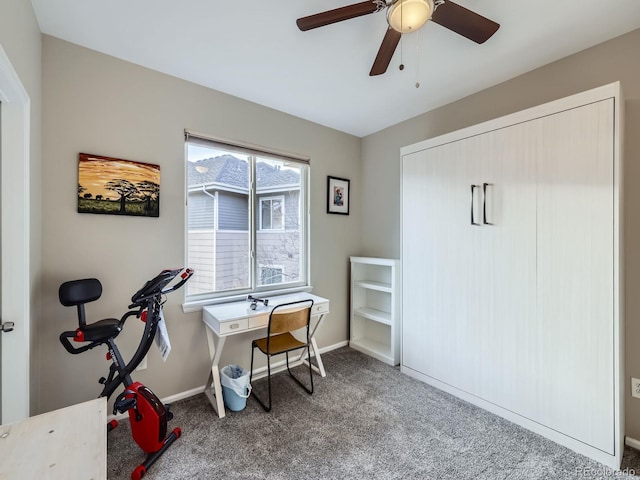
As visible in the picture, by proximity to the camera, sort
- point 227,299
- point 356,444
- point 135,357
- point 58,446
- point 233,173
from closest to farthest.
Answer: point 58,446 → point 135,357 → point 356,444 → point 227,299 → point 233,173

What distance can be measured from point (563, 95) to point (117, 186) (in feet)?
10.6

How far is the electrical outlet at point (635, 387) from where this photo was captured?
5.92ft

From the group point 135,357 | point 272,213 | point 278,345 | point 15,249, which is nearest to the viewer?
point 15,249

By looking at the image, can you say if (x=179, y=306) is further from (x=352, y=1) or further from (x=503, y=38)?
(x=503, y=38)

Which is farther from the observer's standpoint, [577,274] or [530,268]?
[530,268]

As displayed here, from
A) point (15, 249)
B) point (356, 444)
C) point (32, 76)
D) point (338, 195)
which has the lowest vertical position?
point (356, 444)

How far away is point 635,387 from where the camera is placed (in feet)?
5.95

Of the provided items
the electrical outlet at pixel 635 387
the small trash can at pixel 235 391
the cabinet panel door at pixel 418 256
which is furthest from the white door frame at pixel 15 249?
the electrical outlet at pixel 635 387

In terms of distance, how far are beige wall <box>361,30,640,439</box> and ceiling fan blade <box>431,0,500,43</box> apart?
1061 mm

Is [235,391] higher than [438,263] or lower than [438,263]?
lower

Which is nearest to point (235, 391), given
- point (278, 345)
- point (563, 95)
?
point (278, 345)

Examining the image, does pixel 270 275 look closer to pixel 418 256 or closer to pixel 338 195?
pixel 338 195

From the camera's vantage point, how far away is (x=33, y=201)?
64.3 inches

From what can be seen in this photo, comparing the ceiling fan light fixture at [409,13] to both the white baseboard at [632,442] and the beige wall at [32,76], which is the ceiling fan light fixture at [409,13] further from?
the white baseboard at [632,442]
